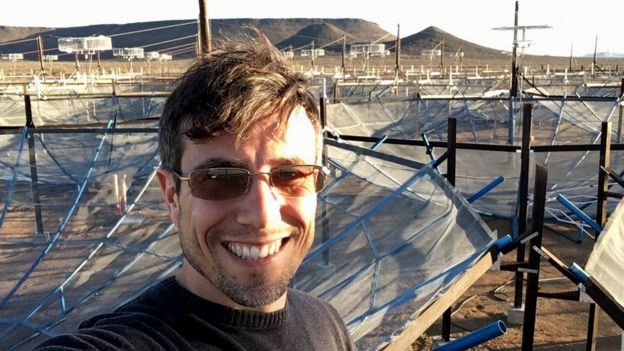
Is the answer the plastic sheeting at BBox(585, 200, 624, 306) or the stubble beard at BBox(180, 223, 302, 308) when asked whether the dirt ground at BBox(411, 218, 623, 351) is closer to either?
the plastic sheeting at BBox(585, 200, 624, 306)

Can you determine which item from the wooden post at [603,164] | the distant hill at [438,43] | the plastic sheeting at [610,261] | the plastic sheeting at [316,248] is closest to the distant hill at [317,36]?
the distant hill at [438,43]

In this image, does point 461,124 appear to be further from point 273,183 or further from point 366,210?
point 273,183

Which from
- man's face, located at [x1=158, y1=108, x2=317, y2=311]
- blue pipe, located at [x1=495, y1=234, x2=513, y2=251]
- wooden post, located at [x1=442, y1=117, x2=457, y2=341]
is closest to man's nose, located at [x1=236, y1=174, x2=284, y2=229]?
man's face, located at [x1=158, y1=108, x2=317, y2=311]

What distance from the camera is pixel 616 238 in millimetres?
4406

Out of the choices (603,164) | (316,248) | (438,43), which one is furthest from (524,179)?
(438,43)

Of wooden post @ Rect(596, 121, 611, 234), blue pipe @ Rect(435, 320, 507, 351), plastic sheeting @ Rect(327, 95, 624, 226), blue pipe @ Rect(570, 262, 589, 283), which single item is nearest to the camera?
blue pipe @ Rect(435, 320, 507, 351)

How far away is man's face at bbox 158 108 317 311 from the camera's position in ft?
5.48

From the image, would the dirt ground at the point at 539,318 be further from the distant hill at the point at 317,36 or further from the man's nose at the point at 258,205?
the distant hill at the point at 317,36

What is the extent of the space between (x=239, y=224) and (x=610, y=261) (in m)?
3.32

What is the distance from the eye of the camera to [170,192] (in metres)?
1.79

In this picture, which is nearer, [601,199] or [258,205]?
[258,205]

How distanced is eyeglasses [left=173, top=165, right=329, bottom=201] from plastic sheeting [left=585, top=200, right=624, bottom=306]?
2601 millimetres

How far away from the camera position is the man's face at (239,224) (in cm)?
167

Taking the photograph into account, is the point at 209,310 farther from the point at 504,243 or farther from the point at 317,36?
the point at 317,36
